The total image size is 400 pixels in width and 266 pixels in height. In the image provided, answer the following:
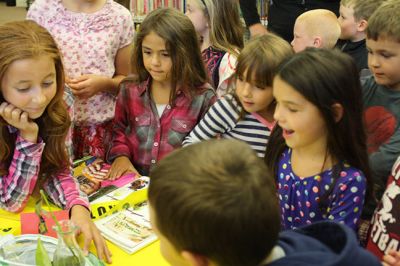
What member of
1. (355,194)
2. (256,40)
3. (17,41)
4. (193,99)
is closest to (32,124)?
(17,41)

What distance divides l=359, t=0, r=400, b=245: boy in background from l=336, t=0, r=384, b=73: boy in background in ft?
3.81

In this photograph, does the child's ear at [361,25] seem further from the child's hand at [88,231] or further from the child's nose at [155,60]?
the child's hand at [88,231]

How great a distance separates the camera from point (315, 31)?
2789 mm

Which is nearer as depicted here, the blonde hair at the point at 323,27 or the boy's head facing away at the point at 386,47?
the boy's head facing away at the point at 386,47

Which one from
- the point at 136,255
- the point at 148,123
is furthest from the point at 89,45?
the point at 136,255

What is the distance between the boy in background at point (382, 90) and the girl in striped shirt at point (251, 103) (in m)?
0.32

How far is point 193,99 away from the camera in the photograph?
6.69ft

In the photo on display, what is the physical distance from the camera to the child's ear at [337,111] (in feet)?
4.30

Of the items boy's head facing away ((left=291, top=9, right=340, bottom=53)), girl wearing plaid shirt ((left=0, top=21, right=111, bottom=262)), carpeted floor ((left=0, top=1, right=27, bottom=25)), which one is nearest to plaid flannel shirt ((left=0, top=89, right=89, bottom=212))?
girl wearing plaid shirt ((left=0, top=21, right=111, bottom=262))

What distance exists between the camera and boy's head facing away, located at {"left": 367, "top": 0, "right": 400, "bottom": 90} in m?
1.62

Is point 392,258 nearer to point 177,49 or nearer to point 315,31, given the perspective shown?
point 177,49

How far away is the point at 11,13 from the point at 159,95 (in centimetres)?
602

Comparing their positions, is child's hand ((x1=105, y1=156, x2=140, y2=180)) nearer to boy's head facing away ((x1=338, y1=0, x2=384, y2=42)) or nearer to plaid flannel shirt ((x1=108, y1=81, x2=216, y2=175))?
plaid flannel shirt ((x1=108, y1=81, x2=216, y2=175))

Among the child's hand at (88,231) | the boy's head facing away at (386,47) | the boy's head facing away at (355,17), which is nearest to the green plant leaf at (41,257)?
the child's hand at (88,231)
